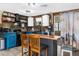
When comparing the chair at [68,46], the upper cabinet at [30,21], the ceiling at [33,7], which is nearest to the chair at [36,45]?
the upper cabinet at [30,21]

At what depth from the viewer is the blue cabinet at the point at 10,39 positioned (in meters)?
1.92

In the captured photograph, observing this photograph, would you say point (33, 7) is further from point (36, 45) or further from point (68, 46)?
point (68, 46)

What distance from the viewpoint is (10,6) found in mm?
1879

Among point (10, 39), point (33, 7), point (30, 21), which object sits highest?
point (33, 7)

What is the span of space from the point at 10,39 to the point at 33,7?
755 millimetres

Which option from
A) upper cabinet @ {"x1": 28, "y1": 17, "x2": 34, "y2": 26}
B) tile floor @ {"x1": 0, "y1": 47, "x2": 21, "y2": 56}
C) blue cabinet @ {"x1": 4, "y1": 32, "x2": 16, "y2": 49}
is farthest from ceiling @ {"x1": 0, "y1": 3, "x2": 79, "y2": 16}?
tile floor @ {"x1": 0, "y1": 47, "x2": 21, "y2": 56}

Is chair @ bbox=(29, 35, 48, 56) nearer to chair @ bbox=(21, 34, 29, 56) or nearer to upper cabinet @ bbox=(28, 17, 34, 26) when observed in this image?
chair @ bbox=(21, 34, 29, 56)

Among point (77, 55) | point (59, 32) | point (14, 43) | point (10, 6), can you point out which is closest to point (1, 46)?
point (14, 43)

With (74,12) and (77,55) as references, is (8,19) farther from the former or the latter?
(77,55)

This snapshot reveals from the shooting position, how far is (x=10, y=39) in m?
1.92

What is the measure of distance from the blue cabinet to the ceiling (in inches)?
17.4

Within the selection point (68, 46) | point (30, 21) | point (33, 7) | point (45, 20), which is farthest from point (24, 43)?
point (68, 46)

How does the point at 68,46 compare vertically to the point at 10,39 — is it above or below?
below

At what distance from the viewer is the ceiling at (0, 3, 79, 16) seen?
6.12 feet
